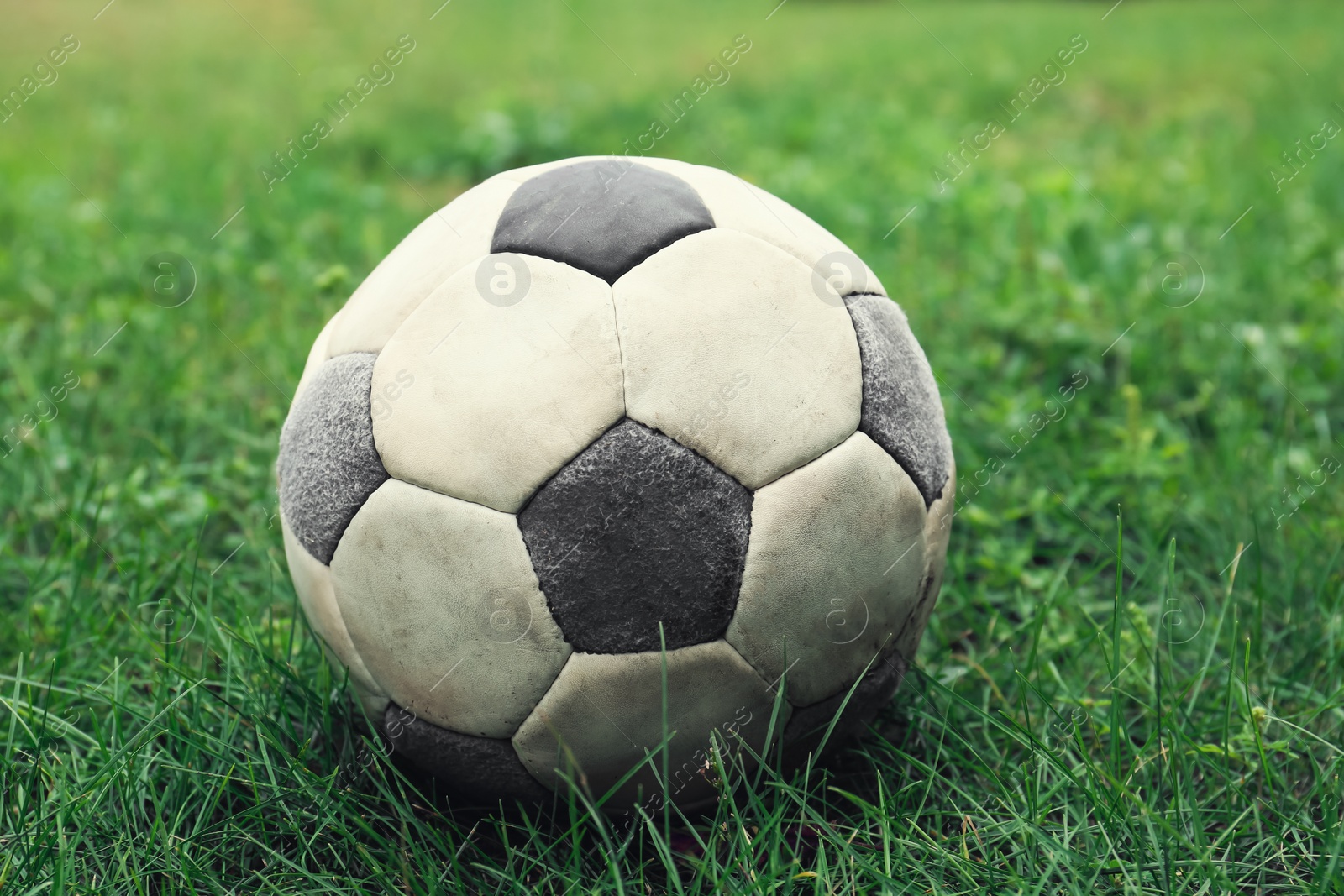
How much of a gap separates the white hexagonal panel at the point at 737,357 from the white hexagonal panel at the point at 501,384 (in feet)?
0.18

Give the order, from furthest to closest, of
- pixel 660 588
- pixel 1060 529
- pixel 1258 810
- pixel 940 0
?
pixel 940 0
pixel 1060 529
pixel 1258 810
pixel 660 588

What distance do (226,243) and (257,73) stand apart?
3.84m

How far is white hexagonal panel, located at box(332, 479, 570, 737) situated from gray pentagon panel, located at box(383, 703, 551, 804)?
1.1 inches

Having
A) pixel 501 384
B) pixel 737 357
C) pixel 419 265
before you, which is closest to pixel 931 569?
pixel 737 357

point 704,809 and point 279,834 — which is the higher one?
point 279,834

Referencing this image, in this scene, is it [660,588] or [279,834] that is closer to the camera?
[660,588]

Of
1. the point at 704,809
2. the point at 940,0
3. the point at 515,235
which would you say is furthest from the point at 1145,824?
the point at 940,0

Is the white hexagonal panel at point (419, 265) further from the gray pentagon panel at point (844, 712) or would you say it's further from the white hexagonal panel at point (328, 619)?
the gray pentagon panel at point (844, 712)

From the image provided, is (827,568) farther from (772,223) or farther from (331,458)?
(331,458)

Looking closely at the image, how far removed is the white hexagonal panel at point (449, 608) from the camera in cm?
156

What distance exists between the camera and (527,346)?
5.23 ft

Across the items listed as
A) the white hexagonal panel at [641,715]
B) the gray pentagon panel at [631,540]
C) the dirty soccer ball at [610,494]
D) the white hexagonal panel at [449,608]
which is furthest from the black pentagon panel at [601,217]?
the white hexagonal panel at [641,715]

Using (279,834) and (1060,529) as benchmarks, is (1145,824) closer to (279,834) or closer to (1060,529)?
(1060,529)

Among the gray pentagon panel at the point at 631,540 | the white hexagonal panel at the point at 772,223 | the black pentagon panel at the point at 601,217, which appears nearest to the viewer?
the gray pentagon panel at the point at 631,540
